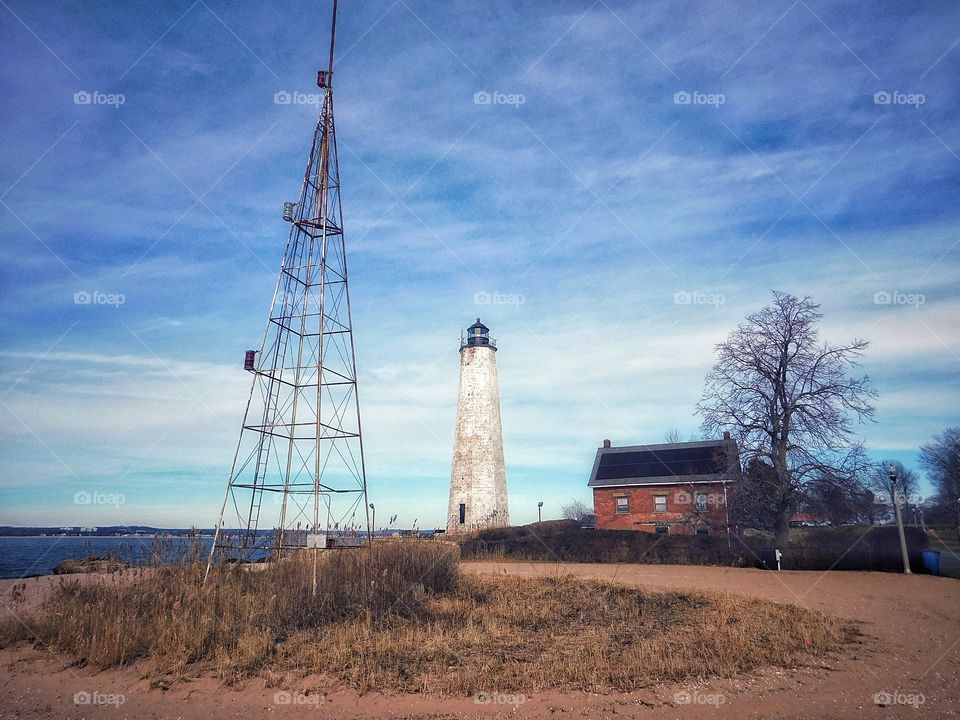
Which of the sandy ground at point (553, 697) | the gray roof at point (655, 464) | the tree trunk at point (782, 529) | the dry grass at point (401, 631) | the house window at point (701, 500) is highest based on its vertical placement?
the gray roof at point (655, 464)

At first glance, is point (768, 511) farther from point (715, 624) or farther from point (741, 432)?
point (715, 624)

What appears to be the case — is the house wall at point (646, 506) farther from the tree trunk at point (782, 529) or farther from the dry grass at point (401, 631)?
the dry grass at point (401, 631)

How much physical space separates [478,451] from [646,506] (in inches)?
497

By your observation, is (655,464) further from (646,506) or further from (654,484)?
(646,506)

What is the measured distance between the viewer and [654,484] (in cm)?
4234

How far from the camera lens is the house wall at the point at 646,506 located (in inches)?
1558

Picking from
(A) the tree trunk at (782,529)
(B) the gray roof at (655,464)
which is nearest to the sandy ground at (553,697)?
(A) the tree trunk at (782,529)

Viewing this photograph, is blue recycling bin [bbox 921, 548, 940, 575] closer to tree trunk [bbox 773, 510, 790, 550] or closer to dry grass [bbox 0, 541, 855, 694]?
tree trunk [bbox 773, 510, 790, 550]

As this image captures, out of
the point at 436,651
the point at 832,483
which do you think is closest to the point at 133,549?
the point at 436,651

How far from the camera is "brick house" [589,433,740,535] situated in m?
40.2

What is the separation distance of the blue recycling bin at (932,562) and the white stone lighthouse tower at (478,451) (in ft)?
77.2

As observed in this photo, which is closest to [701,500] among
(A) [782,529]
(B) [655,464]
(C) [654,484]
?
(C) [654,484]

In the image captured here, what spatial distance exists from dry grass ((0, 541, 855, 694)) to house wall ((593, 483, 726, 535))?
23991 mm

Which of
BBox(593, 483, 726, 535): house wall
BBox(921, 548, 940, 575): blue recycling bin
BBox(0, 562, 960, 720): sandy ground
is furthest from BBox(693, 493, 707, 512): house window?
BBox(0, 562, 960, 720): sandy ground
